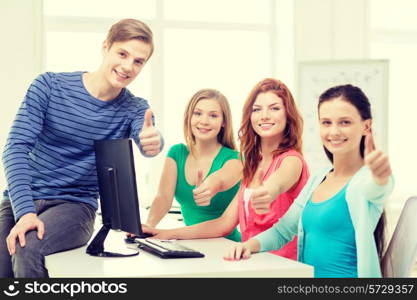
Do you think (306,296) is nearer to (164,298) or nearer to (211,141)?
(164,298)

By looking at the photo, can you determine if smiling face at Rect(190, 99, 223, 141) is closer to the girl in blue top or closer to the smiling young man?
the smiling young man

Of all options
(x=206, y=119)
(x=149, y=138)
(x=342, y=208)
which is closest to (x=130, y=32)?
(x=149, y=138)

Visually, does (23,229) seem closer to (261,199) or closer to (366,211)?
(261,199)

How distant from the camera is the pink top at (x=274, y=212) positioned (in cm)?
215

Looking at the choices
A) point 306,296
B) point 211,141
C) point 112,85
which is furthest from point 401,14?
point 306,296

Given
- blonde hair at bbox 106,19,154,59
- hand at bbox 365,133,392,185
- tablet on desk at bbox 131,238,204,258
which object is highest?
blonde hair at bbox 106,19,154,59

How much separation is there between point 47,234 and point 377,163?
3.31ft

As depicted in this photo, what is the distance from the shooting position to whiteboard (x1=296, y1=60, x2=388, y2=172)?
447 cm

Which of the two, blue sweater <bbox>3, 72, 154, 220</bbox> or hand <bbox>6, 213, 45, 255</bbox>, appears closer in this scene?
hand <bbox>6, 213, 45, 255</bbox>

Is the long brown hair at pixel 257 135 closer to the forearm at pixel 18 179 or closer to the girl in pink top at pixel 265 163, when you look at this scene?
the girl in pink top at pixel 265 163

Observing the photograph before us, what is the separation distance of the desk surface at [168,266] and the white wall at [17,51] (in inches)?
106

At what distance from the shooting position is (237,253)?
178 centimetres

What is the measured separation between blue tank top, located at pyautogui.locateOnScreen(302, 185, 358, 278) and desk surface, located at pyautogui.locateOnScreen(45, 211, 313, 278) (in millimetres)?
103

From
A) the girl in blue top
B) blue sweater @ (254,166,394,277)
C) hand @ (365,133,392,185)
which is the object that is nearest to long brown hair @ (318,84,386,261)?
the girl in blue top
